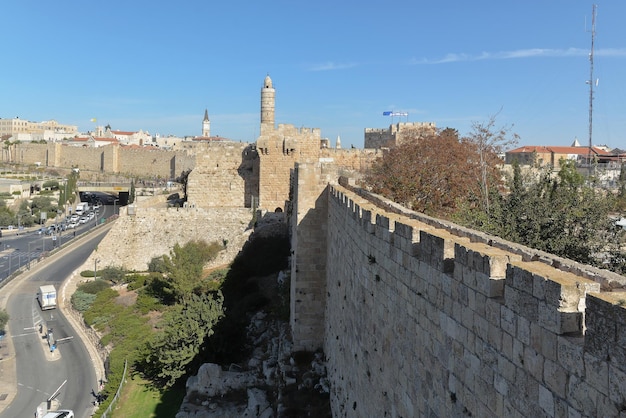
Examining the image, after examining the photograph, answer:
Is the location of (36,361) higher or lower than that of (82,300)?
lower

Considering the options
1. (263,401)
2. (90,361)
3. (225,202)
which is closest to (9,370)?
(90,361)

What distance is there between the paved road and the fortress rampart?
36.3ft

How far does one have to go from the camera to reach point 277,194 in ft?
69.6

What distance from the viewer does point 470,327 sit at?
2.78 meters

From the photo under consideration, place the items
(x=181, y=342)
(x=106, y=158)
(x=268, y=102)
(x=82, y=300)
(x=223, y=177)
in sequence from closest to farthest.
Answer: (x=181, y=342)
(x=82, y=300)
(x=223, y=177)
(x=268, y=102)
(x=106, y=158)

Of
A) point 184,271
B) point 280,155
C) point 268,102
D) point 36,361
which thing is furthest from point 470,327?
point 268,102

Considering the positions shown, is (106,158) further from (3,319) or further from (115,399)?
(115,399)

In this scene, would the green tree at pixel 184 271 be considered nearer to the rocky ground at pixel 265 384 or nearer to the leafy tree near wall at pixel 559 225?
the rocky ground at pixel 265 384

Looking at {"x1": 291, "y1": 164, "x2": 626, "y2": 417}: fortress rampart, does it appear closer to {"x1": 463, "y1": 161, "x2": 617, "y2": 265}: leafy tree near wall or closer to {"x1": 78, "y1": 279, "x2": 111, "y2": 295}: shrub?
{"x1": 463, "y1": 161, "x2": 617, "y2": 265}: leafy tree near wall

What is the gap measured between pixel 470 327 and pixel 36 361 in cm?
1714

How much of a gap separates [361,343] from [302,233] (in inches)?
149

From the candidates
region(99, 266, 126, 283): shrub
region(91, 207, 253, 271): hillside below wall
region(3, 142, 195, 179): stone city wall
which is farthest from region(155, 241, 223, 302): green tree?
region(3, 142, 195, 179): stone city wall

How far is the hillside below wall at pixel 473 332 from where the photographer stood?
1.88 m

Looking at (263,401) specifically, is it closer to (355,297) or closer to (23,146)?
(355,297)
